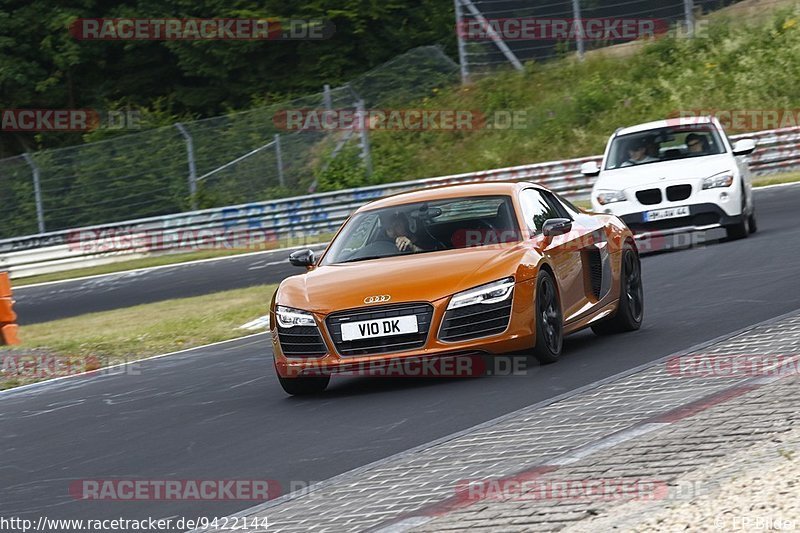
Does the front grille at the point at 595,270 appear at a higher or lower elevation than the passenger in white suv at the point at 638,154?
lower

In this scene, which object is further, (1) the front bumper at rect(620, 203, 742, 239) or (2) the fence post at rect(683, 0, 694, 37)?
(2) the fence post at rect(683, 0, 694, 37)

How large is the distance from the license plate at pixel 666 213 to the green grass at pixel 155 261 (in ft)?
37.7

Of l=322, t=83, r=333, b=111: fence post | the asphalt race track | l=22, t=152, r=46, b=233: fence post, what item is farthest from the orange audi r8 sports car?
l=22, t=152, r=46, b=233: fence post

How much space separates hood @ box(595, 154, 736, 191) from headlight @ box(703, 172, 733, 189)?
0.07 meters

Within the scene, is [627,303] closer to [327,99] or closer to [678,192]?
[678,192]

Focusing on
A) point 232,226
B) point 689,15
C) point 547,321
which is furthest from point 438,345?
point 689,15

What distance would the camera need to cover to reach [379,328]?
9.07 metres

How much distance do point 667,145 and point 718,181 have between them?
3.79ft

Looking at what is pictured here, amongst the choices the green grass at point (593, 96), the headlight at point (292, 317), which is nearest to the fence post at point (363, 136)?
the green grass at point (593, 96)

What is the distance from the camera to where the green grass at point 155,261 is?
28422mm

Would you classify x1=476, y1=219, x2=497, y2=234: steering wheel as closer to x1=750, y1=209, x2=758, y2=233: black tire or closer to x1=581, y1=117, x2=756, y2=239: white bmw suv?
x1=581, y1=117, x2=756, y2=239: white bmw suv

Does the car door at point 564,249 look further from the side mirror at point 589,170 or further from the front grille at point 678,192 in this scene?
the side mirror at point 589,170

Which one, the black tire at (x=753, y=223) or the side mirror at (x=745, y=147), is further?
the black tire at (x=753, y=223)

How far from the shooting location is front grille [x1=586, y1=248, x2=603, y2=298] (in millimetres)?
10617
